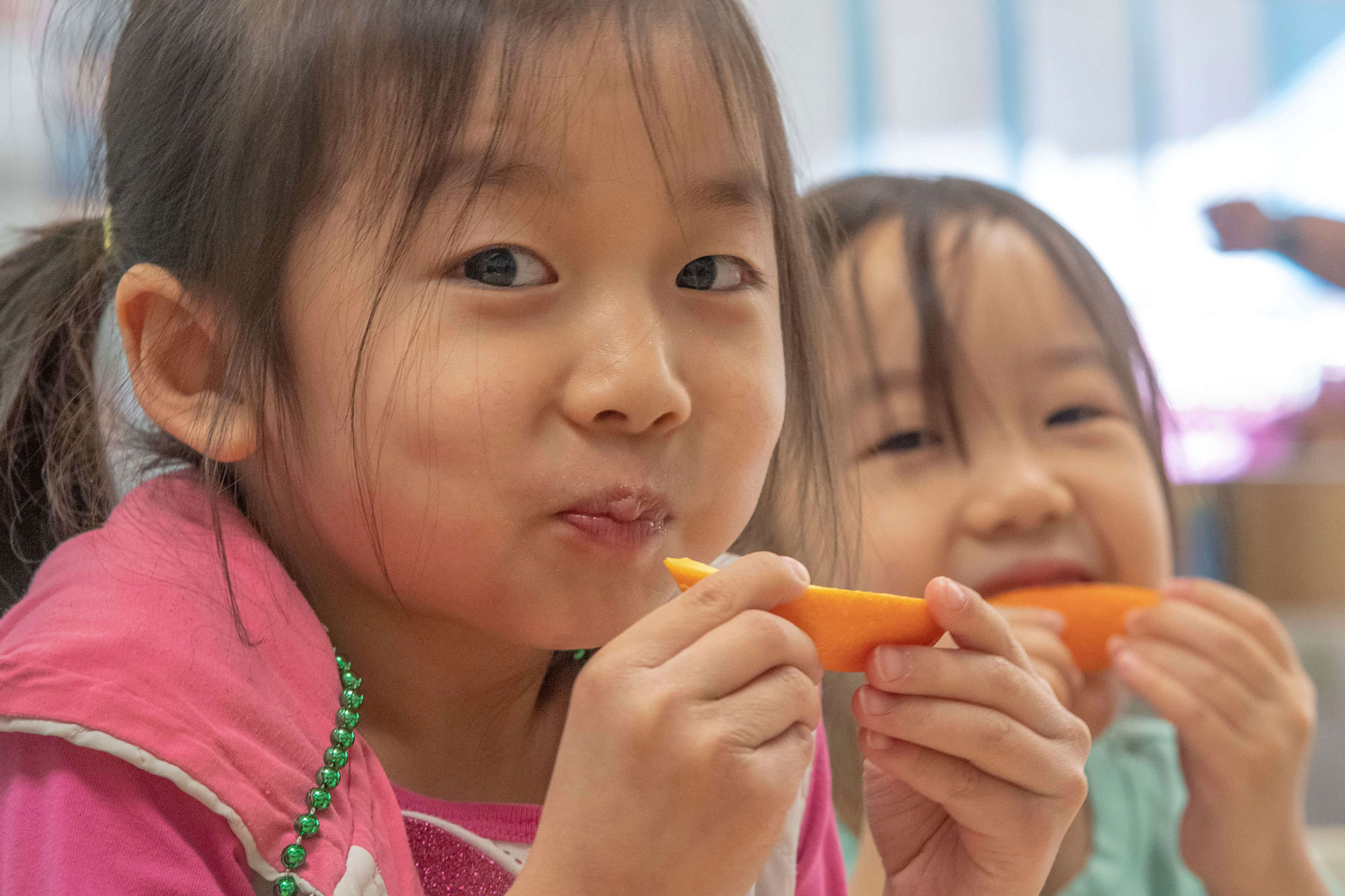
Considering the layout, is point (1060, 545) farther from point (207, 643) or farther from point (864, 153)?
point (864, 153)

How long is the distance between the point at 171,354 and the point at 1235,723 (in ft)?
2.72

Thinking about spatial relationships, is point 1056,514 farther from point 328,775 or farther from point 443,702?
point 328,775

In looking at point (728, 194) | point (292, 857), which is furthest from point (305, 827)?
point (728, 194)

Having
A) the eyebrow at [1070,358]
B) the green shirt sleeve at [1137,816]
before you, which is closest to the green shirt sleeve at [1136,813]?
the green shirt sleeve at [1137,816]

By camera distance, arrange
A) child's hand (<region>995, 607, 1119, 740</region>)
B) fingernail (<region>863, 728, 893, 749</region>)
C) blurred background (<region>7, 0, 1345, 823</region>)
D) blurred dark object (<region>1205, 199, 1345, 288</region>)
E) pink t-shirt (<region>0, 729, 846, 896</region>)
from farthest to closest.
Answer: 1. blurred background (<region>7, 0, 1345, 823</region>)
2. blurred dark object (<region>1205, 199, 1345, 288</region>)
3. child's hand (<region>995, 607, 1119, 740</region>)
4. fingernail (<region>863, 728, 893, 749</region>)
5. pink t-shirt (<region>0, 729, 846, 896</region>)

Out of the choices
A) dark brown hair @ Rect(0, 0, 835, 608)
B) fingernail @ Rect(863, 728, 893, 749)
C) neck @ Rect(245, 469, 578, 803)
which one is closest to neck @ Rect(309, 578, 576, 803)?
neck @ Rect(245, 469, 578, 803)

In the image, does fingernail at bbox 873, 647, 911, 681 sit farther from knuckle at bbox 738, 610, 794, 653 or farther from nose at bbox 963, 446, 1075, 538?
nose at bbox 963, 446, 1075, 538

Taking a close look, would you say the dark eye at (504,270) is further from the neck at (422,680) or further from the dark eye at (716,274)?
the neck at (422,680)

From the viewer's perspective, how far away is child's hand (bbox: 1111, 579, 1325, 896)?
952 mm

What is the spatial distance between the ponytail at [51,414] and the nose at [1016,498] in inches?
24.4

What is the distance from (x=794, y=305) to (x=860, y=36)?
48.0 inches

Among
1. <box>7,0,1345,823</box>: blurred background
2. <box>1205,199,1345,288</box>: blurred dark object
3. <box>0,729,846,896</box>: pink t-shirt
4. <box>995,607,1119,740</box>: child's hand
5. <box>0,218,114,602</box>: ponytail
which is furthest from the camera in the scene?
<box>7,0,1345,823</box>: blurred background

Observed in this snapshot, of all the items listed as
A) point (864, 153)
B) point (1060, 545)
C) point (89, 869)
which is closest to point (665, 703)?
point (89, 869)

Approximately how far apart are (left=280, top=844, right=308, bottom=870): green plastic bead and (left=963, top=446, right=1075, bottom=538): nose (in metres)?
0.59
